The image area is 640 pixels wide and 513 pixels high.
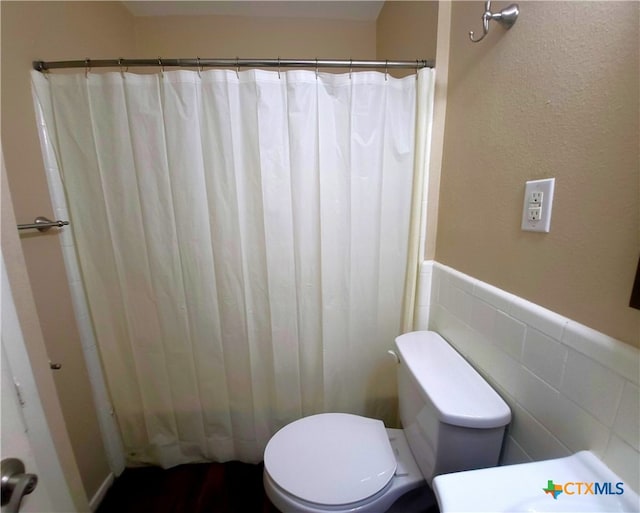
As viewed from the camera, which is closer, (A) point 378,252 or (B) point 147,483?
(A) point 378,252

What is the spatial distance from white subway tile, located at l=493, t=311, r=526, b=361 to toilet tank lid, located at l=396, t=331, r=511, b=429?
0.41 ft

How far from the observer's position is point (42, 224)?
92cm

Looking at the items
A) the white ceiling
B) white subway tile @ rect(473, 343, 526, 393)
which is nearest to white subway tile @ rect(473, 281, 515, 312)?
white subway tile @ rect(473, 343, 526, 393)

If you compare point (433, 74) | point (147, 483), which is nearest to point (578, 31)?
point (433, 74)

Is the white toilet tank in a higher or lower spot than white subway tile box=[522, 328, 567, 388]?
lower

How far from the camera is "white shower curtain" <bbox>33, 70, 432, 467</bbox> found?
99 centimetres

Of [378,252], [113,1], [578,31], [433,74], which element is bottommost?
[378,252]

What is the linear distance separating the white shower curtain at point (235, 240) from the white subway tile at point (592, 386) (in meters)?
0.67

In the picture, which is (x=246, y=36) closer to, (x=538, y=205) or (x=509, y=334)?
(x=538, y=205)

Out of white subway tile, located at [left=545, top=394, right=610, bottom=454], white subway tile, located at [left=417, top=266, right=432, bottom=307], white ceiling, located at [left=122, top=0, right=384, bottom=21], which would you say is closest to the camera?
white subway tile, located at [left=545, top=394, right=610, bottom=454]

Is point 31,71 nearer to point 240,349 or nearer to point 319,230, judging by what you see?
point 319,230

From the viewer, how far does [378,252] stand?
1.13m

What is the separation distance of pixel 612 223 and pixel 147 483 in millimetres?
1939

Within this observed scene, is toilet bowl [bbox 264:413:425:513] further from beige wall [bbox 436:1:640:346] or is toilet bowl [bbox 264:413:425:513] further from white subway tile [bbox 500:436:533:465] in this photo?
beige wall [bbox 436:1:640:346]
